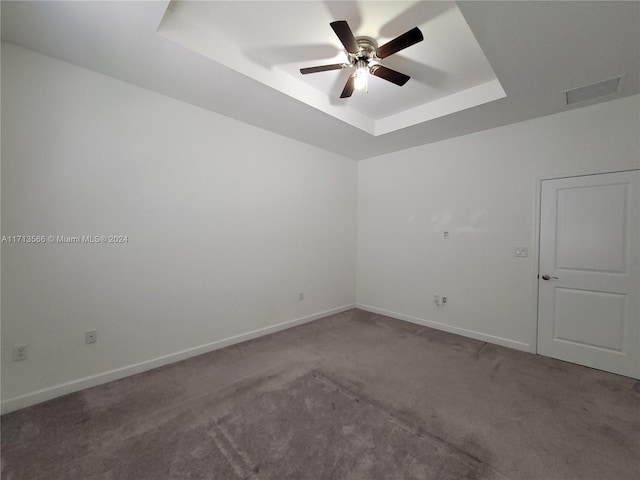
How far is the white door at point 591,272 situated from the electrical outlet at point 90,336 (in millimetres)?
4675

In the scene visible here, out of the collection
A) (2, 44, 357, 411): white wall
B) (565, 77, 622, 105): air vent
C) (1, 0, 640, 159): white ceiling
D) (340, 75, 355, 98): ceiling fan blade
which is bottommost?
(2, 44, 357, 411): white wall

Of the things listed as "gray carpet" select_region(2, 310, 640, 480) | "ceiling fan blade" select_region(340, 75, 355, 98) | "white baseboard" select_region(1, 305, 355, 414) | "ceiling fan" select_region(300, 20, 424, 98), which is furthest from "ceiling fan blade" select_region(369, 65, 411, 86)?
"white baseboard" select_region(1, 305, 355, 414)

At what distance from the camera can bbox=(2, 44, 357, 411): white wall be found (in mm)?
2070

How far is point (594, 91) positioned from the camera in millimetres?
2516

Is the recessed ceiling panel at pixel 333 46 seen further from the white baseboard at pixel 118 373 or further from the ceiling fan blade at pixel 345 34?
the white baseboard at pixel 118 373

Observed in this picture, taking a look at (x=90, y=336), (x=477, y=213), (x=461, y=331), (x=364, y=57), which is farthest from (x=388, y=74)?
(x=90, y=336)

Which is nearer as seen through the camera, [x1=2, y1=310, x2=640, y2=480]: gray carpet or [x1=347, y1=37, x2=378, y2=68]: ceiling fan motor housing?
[x1=2, y1=310, x2=640, y2=480]: gray carpet

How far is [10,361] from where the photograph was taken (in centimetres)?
202

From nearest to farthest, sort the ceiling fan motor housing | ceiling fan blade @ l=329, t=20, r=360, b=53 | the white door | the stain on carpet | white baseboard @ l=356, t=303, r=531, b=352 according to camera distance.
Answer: the stain on carpet → ceiling fan blade @ l=329, t=20, r=360, b=53 → the ceiling fan motor housing → the white door → white baseboard @ l=356, t=303, r=531, b=352

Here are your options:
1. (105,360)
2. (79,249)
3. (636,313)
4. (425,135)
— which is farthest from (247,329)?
(636,313)

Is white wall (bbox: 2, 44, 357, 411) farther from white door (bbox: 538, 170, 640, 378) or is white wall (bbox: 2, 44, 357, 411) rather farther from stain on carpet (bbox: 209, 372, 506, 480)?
white door (bbox: 538, 170, 640, 378)

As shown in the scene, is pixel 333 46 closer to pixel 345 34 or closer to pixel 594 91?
pixel 345 34

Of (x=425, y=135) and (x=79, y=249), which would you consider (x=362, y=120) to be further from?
(x=79, y=249)

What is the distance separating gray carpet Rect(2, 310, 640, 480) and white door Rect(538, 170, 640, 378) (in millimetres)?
251
